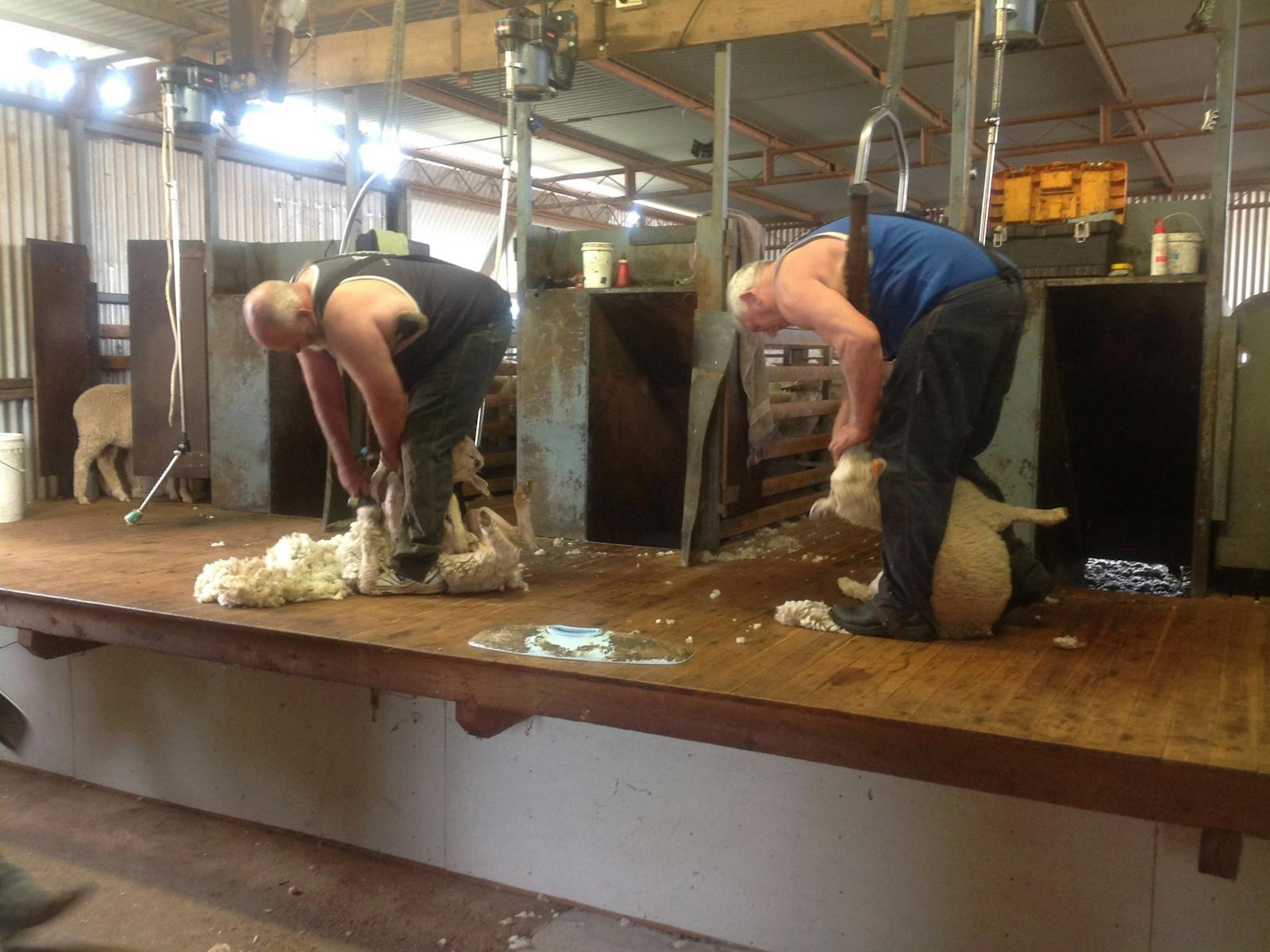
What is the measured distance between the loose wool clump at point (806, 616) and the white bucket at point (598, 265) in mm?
1887

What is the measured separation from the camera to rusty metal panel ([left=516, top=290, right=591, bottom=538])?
4547 millimetres

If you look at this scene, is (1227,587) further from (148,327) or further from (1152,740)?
(148,327)

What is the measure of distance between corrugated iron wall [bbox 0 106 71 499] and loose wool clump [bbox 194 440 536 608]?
11.4 feet

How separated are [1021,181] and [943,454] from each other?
1588mm

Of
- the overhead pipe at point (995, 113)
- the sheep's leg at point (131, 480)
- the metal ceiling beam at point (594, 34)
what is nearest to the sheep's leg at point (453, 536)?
the overhead pipe at point (995, 113)

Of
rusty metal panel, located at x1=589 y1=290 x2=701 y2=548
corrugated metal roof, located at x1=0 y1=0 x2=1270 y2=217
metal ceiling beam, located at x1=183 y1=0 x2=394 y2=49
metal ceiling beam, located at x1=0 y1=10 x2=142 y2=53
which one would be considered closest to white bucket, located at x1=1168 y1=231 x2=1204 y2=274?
rusty metal panel, located at x1=589 y1=290 x2=701 y2=548

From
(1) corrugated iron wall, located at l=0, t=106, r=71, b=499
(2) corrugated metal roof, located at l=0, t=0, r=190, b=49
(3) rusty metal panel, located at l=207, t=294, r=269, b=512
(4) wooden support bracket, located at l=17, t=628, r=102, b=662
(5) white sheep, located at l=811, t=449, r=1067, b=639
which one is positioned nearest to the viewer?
(5) white sheep, located at l=811, t=449, r=1067, b=639

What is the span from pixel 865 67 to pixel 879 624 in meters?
6.01

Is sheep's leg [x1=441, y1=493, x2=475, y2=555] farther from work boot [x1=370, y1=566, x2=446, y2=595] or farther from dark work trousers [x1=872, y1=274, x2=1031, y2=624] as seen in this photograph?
dark work trousers [x1=872, y1=274, x2=1031, y2=624]

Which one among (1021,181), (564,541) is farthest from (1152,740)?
(564,541)

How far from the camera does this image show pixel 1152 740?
2.16 meters

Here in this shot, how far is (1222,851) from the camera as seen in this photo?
214 cm

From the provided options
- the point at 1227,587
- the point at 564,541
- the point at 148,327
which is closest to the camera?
the point at 1227,587

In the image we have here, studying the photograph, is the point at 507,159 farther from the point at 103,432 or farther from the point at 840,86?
the point at 840,86
